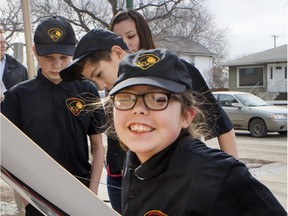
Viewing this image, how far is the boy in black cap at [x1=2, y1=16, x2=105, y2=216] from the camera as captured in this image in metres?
2.37

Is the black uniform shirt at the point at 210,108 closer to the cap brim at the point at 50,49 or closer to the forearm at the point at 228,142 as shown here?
the forearm at the point at 228,142

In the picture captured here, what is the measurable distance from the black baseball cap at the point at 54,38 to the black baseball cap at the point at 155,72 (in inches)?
42.4

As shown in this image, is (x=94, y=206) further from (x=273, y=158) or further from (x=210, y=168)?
(x=273, y=158)

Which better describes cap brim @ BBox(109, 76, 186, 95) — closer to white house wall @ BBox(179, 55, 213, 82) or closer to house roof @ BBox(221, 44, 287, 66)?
house roof @ BBox(221, 44, 287, 66)

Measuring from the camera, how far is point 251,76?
39.4 meters

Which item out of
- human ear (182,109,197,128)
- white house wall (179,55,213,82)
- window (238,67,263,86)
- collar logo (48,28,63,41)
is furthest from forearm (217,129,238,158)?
white house wall (179,55,213,82)

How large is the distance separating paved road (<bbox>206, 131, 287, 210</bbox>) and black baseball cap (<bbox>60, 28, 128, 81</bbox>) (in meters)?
4.54

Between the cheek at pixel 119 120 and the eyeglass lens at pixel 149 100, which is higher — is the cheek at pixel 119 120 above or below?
below

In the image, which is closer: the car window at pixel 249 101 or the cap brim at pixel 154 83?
the cap brim at pixel 154 83

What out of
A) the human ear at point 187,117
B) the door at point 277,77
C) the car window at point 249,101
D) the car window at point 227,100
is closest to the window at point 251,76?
the door at point 277,77

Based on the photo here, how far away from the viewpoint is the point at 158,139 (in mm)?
1322

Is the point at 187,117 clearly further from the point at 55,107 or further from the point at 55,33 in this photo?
the point at 55,33

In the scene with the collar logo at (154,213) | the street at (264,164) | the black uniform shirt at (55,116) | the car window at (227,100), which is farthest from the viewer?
the car window at (227,100)

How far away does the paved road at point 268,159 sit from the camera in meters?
7.24
